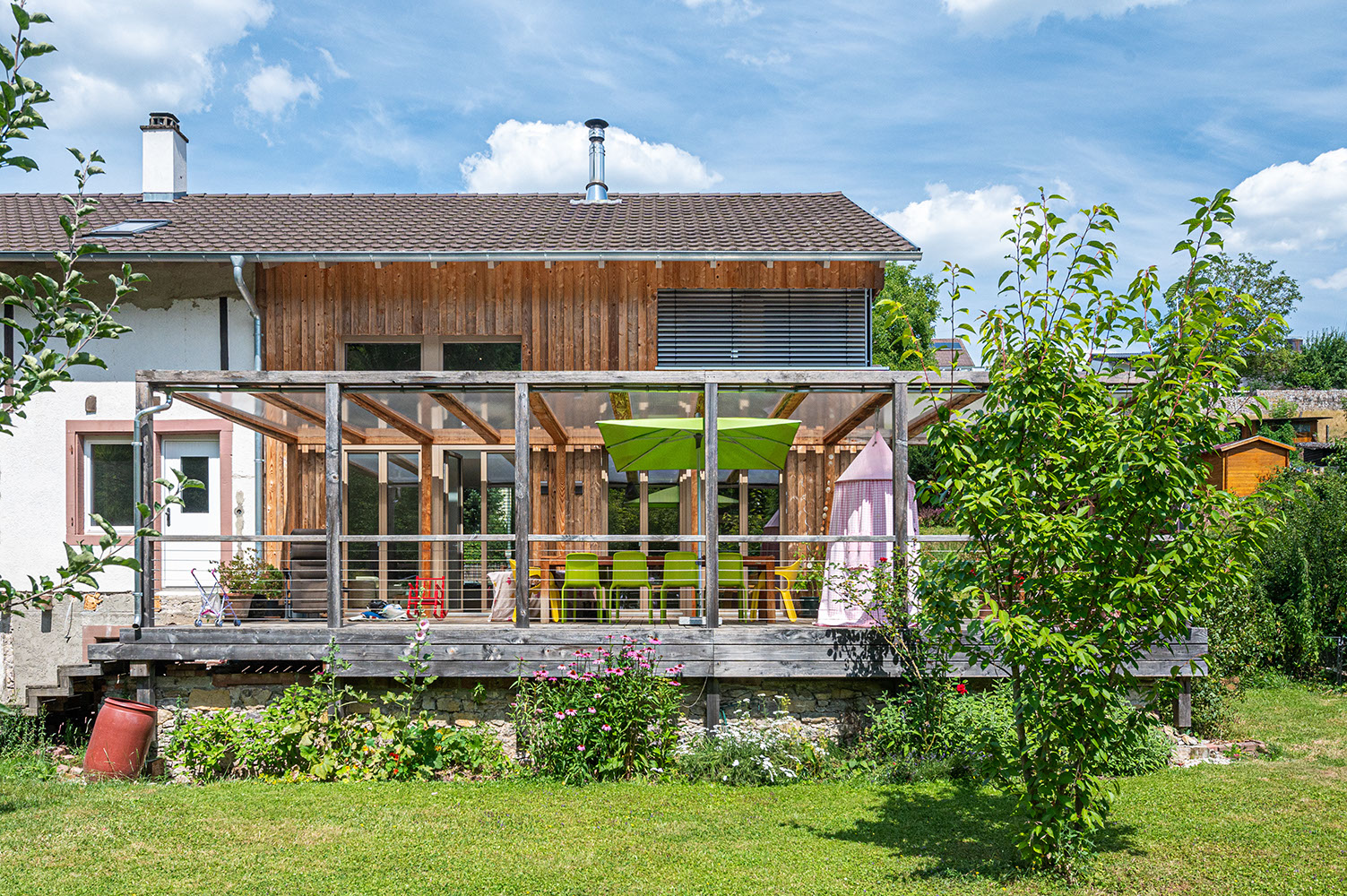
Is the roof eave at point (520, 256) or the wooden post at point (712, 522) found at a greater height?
the roof eave at point (520, 256)

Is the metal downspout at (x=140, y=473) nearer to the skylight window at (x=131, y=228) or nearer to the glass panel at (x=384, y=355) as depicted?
the glass panel at (x=384, y=355)

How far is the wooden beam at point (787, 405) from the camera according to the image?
8.93 m

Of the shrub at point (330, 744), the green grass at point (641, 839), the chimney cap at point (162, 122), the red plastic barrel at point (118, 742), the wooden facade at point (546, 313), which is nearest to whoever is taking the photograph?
the green grass at point (641, 839)

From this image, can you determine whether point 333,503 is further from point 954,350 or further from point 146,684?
point 954,350

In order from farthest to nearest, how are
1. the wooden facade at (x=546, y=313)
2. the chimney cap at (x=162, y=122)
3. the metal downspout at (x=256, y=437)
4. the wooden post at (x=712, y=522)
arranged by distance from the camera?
the chimney cap at (x=162, y=122) < the wooden facade at (x=546, y=313) < the metal downspout at (x=256, y=437) < the wooden post at (x=712, y=522)

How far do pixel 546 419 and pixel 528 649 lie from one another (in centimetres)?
317

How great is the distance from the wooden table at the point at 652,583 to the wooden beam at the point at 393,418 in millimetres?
2131

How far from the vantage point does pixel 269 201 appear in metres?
14.3

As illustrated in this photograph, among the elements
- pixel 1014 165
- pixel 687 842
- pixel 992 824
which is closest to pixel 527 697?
pixel 687 842

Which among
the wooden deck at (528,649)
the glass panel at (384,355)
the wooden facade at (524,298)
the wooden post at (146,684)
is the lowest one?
the wooden post at (146,684)

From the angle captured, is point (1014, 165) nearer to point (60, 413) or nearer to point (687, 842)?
point (687, 842)

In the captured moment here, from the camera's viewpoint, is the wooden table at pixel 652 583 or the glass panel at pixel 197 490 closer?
the wooden table at pixel 652 583

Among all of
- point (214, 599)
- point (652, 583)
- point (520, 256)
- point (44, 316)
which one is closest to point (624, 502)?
point (652, 583)

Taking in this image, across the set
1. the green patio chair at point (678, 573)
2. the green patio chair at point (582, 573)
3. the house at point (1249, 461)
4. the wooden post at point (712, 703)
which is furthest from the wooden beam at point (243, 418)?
the house at point (1249, 461)
